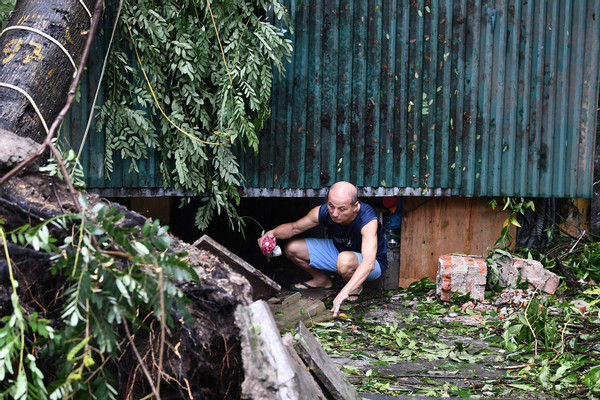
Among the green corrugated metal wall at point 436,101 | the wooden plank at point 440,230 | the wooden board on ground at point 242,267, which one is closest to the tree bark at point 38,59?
the wooden board on ground at point 242,267

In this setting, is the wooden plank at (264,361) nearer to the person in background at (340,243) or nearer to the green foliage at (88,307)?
the green foliage at (88,307)

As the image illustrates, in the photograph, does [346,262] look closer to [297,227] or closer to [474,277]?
[297,227]

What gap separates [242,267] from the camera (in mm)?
4668

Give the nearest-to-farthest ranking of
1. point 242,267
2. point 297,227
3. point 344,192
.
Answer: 1. point 242,267
2. point 344,192
3. point 297,227

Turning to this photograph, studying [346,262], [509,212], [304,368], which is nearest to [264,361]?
[304,368]

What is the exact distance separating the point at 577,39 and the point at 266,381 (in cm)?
567

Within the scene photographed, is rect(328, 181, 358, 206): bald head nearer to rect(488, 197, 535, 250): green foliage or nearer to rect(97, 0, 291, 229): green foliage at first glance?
rect(97, 0, 291, 229): green foliage

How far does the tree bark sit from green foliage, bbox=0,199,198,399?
5.17 ft

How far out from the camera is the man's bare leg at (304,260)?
6441 millimetres

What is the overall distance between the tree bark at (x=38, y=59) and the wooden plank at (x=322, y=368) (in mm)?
1948

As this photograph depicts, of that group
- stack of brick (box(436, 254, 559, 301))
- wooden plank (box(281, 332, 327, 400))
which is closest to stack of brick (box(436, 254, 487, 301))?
stack of brick (box(436, 254, 559, 301))

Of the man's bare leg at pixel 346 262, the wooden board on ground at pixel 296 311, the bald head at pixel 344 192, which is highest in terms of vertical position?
the bald head at pixel 344 192

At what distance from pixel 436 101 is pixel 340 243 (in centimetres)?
174

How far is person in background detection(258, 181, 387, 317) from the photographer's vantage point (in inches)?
227
